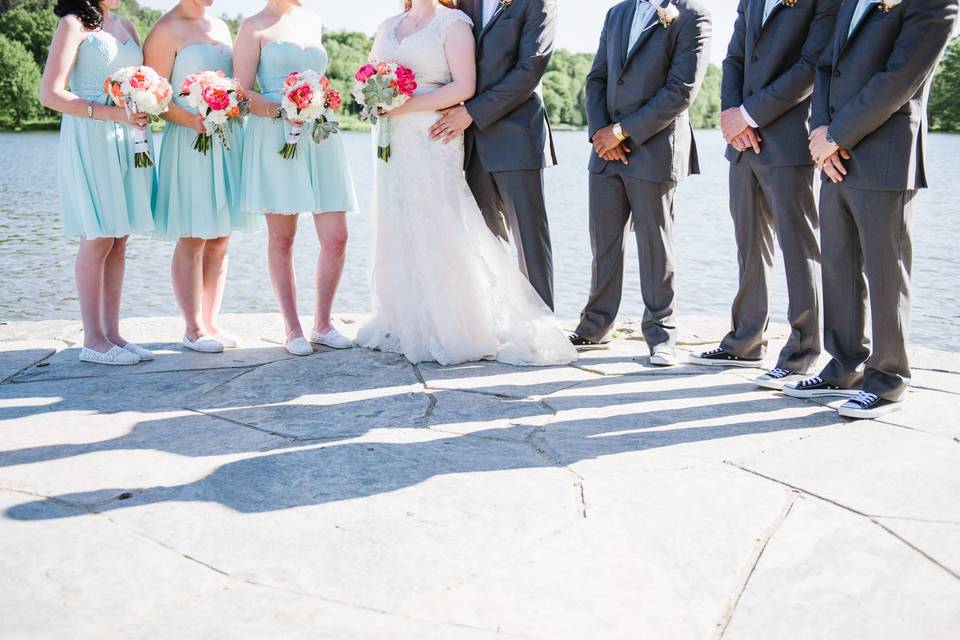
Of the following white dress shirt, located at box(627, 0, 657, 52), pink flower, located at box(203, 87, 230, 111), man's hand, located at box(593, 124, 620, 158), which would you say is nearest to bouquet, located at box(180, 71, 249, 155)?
pink flower, located at box(203, 87, 230, 111)

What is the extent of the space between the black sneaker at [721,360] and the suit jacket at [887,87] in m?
1.44

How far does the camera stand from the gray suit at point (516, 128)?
18.2ft

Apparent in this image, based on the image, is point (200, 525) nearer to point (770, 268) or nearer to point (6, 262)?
point (770, 268)

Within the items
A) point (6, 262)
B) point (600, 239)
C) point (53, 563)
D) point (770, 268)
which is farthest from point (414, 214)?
point (6, 262)

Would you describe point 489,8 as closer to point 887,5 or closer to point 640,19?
point 640,19

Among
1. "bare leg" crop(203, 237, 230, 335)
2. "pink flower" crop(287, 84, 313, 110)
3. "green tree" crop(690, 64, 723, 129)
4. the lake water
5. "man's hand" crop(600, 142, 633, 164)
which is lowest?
the lake water

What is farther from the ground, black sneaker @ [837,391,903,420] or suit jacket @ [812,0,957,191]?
suit jacket @ [812,0,957,191]

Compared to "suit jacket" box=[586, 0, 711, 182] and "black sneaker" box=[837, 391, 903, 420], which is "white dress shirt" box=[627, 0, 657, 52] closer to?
"suit jacket" box=[586, 0, 711, 182]

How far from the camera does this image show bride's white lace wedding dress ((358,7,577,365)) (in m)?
5.63

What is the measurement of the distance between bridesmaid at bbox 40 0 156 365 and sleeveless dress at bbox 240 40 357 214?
599mm

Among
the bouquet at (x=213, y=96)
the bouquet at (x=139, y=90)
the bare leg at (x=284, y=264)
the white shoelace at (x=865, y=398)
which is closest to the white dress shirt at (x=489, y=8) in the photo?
the bouquet at (x=213, y=96)

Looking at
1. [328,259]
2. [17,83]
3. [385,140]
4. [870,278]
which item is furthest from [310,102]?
[17,83]

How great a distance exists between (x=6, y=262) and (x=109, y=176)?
8178 mm

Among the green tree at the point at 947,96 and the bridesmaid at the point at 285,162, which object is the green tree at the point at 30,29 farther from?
the bridesmaid at the point at 285,162
